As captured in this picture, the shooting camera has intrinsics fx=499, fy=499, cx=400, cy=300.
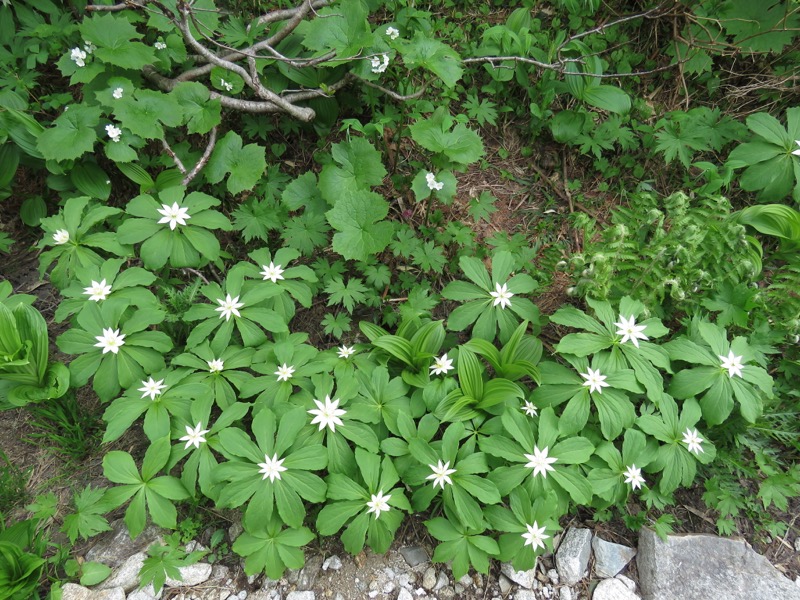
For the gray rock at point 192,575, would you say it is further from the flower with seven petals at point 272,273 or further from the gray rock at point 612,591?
the gray rock at point 612,591

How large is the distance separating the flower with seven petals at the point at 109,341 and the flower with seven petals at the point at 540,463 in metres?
2.11

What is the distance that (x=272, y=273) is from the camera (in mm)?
2889

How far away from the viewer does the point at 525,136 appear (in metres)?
3.82

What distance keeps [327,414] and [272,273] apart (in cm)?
94

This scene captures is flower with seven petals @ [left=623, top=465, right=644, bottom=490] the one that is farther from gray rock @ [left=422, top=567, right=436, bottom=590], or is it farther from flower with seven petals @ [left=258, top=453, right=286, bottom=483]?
flower with seven petals @ [left=258, top=453, right=286, bottom=483]

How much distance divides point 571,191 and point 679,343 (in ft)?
4.90

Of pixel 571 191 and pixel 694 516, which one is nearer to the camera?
pixel 694 516

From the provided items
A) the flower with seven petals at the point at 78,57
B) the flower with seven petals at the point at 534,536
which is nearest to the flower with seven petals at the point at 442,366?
the flower with seven petals at the point at 534,536

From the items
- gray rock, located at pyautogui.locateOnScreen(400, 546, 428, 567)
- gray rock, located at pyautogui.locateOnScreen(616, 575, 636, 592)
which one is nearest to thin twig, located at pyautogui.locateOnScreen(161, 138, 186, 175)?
gray rock, located at pyautogui.locateOnScreen(400, 546, 428, 567)

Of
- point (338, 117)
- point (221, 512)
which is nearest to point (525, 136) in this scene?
point (338, 117)

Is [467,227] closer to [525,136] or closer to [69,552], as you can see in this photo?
[525,136]

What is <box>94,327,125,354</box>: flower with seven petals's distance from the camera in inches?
100

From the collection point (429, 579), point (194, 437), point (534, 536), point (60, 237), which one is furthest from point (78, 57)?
point (534, 536)

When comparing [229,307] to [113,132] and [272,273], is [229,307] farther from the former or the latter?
[113,132]
